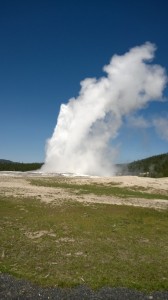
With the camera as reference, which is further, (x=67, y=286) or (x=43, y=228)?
(x=43, y=228)

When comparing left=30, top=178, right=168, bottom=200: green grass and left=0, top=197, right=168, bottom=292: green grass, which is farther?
left=30, top=178, right=168, bottom=200: green grass

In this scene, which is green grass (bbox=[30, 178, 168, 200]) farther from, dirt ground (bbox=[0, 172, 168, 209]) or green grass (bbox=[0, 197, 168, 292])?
green grass (bbox=[0, 197, 168, 292])

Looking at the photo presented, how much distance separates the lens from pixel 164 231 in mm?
30906

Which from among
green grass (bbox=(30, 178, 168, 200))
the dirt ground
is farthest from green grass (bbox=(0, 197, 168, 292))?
green grass (bbox=(30, 178, 168, 200))

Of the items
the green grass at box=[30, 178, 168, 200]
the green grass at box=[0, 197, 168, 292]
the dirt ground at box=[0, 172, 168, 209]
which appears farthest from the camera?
the green grass at box=[30, 178, 168, 200]

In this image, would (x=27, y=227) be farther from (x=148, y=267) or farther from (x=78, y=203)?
(x=78, y=203)

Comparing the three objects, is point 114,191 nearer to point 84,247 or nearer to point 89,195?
point 89,195

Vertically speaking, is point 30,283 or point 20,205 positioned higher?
point 20,205

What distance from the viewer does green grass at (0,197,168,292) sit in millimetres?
18469

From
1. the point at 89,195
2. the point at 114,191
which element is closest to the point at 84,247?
the point at 89,195

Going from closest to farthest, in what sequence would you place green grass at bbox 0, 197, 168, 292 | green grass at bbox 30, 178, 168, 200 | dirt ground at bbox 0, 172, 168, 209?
1. green grass at bbox 0, 197, 168, 292
2. dirt ground at bbox 0, 172, 168, 209
3. green grass at bbox 30, 178, 168, 200

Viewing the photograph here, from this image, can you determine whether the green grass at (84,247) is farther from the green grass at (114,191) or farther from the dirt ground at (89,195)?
the green grass at (114,191)

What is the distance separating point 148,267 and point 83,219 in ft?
47.1

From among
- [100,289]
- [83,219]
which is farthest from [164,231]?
[100,289]
